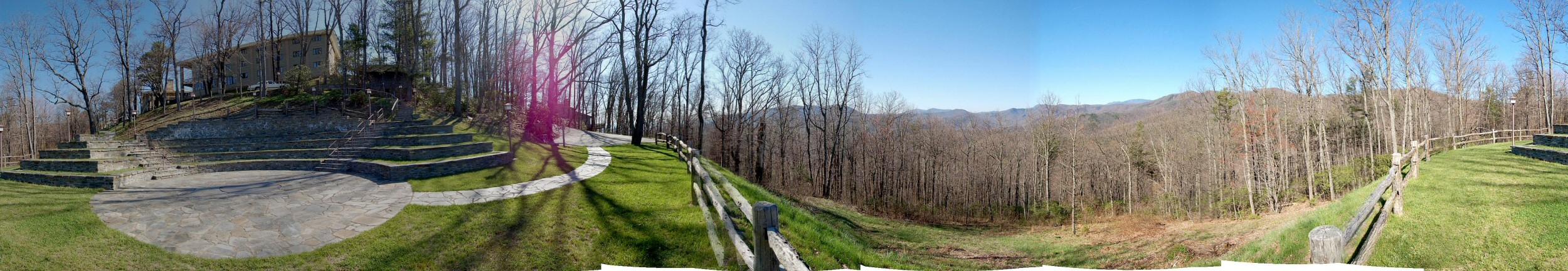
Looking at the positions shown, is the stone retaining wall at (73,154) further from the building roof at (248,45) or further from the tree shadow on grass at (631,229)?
the building roof at (248,45)

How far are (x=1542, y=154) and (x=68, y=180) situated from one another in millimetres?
14786

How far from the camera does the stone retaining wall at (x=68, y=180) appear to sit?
13.1 feet

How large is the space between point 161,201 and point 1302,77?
1475 cm

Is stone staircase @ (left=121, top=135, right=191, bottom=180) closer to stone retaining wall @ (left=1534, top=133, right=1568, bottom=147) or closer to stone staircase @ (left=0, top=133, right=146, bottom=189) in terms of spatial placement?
stone staircase @ (left=0, top=133, right=146, bottom=189)

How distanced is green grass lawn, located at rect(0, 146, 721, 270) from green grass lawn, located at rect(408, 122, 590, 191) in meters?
0.72

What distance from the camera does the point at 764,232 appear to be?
215cm

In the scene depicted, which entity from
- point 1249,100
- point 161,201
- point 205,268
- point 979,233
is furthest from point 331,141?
point 1249,100

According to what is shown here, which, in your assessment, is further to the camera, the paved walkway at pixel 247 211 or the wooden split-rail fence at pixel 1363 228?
the paved walkway at pixel 247 211

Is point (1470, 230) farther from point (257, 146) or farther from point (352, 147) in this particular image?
point (257, 146)

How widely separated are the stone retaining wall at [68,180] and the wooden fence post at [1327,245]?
821 centimetres

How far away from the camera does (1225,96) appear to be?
26.6ft

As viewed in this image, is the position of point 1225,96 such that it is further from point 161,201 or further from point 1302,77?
point 161,201

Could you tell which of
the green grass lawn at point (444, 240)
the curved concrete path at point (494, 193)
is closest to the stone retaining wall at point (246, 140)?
the green grass lawn at point (444, 240)

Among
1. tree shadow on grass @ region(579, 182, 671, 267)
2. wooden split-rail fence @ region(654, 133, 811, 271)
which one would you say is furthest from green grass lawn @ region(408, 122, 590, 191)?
wooden split-rail fence @ region(654, 133, 811, 271)
